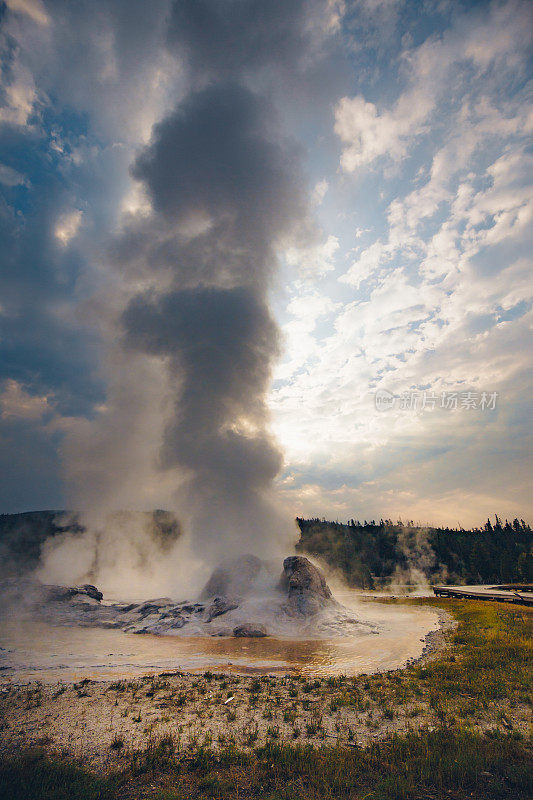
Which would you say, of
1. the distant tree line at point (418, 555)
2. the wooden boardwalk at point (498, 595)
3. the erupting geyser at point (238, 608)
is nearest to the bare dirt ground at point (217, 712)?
the erupting geyser at point (238, 608)

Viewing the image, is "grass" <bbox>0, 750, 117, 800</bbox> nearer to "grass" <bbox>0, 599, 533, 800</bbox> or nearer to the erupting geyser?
"grass" <bbox>0, 599, 533, 800</bbox>

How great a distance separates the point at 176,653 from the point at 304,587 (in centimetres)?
1291

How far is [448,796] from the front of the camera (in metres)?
7.36

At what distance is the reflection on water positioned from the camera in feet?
61.1

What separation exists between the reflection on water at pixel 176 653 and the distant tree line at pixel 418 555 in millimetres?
49458

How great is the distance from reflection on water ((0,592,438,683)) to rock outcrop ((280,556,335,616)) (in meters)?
4.49

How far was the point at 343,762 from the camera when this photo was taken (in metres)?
8.67

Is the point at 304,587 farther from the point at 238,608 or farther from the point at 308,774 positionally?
the point at 308,774

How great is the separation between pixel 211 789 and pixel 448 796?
16.3 ft

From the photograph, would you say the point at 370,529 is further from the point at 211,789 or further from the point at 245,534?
the point at 211,789

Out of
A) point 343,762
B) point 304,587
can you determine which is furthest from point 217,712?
point 304,587

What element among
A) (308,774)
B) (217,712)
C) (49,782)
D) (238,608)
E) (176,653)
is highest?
(238,608)

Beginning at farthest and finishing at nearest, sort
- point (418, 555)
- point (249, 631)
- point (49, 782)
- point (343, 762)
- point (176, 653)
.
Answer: point (418, 555), point (249, 631), point (176, 653), point (343, 762), point (49, 782)

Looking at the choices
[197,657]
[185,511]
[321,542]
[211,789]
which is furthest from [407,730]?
[321,542]
